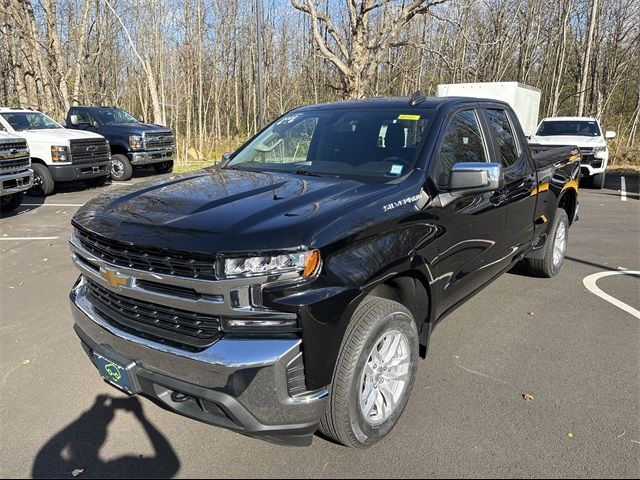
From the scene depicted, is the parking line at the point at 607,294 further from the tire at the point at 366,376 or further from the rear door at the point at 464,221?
the tire at the point at 366,376

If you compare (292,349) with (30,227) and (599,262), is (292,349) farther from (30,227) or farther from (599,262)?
(30,227)

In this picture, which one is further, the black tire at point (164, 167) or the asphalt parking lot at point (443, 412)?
the black tire at point (164, 167)

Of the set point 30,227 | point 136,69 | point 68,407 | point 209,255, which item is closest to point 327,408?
point 209,255

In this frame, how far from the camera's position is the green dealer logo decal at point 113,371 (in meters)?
2.55

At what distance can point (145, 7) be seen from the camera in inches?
925

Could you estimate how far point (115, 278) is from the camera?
8.37 ft

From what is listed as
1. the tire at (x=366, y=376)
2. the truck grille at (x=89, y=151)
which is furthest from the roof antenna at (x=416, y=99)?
the truck grille at (x=89, y=151)

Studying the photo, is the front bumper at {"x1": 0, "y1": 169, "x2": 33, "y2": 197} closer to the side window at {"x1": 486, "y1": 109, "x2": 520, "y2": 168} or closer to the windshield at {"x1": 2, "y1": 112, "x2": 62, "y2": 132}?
the windshield at {"x1": 2, "y1": 112, "x2": 62, "y2": 132}

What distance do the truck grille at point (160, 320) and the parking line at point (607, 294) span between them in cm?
418

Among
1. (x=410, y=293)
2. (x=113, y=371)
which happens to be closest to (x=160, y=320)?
(x=113, y=371)

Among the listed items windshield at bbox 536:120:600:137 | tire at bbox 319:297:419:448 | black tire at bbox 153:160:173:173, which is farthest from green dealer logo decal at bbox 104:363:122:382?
windshield at bbox 536:120:600:137

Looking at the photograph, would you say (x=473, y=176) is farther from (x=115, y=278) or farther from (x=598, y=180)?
(x=598, y=180)

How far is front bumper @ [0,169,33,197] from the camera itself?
8571 mm

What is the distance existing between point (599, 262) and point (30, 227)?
344 inches
